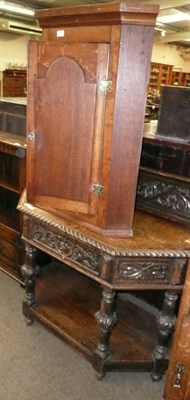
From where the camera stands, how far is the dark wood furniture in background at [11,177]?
7.53ft

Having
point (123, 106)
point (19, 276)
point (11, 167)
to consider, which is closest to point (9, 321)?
point (19, 276)

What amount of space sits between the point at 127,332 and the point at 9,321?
77 centimetres

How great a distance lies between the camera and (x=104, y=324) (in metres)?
1.52

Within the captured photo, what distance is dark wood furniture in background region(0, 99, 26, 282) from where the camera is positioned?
230cm

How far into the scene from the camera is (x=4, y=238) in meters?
2.47

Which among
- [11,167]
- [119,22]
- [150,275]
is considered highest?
[119,22]

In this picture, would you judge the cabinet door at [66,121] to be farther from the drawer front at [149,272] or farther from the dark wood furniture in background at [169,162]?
the dark wood furniture in background at [169,162]

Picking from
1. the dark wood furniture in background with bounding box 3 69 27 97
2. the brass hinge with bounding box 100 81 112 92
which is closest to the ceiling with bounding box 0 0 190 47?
the dark wood furniture in background with bounding box 3 69 27 97

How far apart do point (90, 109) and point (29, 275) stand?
3.51 feet

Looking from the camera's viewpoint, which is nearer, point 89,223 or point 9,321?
point 89,223

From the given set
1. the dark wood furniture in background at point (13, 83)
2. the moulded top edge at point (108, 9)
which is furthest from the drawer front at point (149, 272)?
the dark wood furniture in background at point (13, 83)

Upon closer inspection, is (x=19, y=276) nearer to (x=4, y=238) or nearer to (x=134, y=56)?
(x=4, y=238)

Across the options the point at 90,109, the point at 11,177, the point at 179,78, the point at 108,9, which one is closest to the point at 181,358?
the point at 90,109

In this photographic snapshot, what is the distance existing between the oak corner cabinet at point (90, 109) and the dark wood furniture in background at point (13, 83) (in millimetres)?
5947
